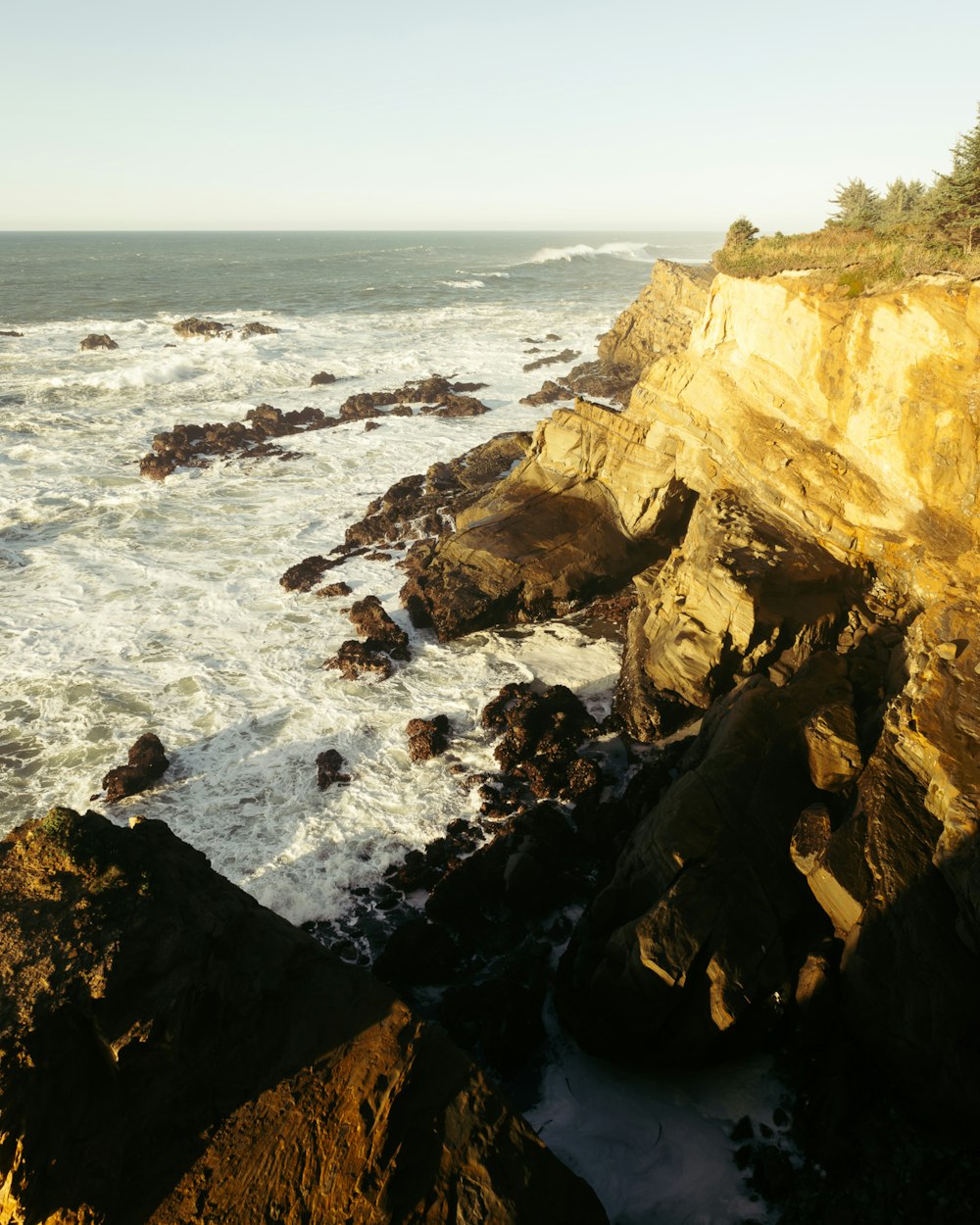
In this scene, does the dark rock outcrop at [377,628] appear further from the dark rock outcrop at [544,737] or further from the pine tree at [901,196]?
the pine tree at [901,196]

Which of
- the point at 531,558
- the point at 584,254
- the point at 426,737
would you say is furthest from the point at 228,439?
the point at 584,254

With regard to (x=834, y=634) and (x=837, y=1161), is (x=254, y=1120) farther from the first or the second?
(x=834, y=634)

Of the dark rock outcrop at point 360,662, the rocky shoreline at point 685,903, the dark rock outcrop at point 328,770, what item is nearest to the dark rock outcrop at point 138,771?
the dark rock outcrop at point 328,770

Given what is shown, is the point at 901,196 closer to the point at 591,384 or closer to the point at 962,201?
the point at 962,201

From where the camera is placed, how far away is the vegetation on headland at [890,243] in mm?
12953

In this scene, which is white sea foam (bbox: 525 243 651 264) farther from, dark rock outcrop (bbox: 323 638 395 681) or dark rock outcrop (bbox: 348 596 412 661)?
dark rock outcrop (bbox: 323 638 395 681)

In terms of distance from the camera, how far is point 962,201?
12992 mm

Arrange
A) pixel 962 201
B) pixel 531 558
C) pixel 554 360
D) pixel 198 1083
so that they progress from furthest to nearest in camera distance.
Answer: pixel 554 360 → pixel 531 558 → pixel 962 201 → pixel 198 1083

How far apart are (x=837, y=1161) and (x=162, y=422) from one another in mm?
38538

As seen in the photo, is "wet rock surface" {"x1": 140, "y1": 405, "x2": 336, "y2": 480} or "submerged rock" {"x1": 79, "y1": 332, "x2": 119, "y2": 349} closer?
"wet rock surface" {"x1": 140, "y1": 405, "x2": 336, "y2": 480}

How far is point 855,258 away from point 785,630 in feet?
26.9

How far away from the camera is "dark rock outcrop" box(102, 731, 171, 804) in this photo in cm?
1406

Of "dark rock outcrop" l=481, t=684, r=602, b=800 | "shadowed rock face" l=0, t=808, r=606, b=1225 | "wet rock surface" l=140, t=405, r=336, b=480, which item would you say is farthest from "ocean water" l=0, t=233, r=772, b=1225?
"shadowed rock face" l=0, t=808, r=606, b=1225

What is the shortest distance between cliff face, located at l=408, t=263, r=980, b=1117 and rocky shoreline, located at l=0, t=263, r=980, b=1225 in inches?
2.3
